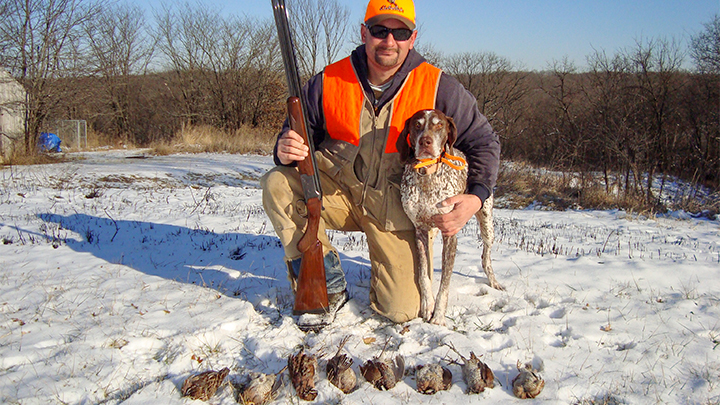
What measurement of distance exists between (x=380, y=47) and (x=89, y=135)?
1924 cm

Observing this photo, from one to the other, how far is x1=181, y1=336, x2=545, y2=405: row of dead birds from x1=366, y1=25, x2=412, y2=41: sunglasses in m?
1.95

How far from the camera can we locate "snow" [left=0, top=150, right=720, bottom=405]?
2.18 metres

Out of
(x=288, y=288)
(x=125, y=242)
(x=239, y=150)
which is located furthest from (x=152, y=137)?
(x=288, y=288)

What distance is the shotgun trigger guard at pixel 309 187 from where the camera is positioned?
2877 mm

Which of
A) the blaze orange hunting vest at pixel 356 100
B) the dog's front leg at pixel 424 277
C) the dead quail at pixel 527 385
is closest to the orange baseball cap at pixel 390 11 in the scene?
the blaze orange hunting vest at pixel 356 100

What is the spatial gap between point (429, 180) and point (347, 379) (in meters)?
1.28

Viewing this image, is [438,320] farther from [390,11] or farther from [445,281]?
[390,11]

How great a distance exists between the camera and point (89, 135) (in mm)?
18609

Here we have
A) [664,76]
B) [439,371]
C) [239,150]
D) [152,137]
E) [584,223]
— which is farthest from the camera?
[152,137]

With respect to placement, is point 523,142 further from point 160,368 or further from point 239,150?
point 160,368

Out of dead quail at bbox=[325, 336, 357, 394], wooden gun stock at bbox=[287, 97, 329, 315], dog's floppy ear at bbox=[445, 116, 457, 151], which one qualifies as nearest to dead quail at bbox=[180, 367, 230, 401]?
dead quail at bbox=[325, 336, 357, 394]

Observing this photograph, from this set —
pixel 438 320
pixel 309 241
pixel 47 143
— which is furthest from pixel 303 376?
pixel 47 143

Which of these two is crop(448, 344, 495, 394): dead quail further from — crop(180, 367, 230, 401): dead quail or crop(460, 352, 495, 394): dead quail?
crop(180, 367, 230, 401): dead quail

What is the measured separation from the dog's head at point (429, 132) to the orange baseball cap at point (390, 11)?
0.66 metres
